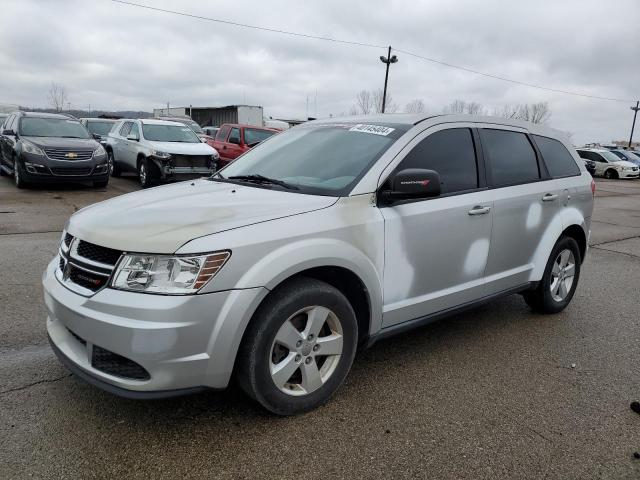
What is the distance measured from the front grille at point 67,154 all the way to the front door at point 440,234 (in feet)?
32.9

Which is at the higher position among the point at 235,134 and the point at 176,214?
the point at 235,134

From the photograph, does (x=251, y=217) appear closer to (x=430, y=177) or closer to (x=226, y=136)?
(x=430, y=177)

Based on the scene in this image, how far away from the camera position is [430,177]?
9.89ft

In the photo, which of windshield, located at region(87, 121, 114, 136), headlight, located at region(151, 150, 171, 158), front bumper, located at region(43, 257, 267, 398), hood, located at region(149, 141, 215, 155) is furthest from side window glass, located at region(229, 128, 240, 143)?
front bumper, located at region(43, 257, 267, 398)

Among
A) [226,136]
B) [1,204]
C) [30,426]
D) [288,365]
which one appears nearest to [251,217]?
[288,365]

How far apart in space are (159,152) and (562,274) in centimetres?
981

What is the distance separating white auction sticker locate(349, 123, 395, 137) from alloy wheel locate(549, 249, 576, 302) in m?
2.16

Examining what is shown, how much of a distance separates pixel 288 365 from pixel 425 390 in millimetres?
1012

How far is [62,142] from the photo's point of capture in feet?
37.4

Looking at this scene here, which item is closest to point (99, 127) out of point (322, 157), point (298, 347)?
point (322, 157)

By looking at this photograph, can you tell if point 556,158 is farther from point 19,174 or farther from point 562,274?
point 19,174

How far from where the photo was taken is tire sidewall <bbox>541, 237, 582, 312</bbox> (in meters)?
4.46

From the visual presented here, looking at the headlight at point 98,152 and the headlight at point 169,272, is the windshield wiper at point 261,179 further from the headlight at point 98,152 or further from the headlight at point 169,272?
the headlight at point 98,152

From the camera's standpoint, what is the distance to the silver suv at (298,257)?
239 cm
